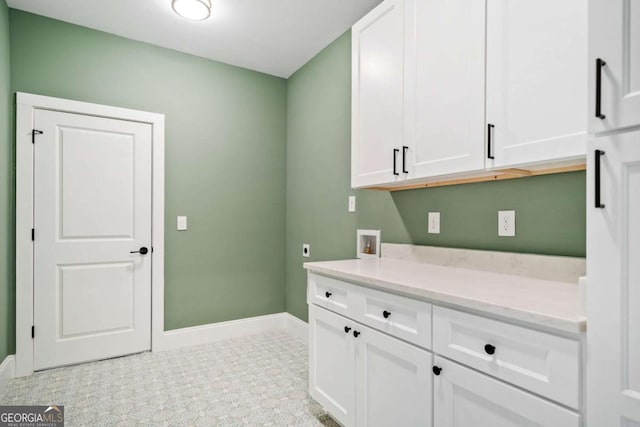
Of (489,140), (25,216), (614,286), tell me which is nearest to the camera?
(614,286)

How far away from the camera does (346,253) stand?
284cm

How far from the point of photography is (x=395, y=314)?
4.82 feet

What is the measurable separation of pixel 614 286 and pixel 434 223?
124cm

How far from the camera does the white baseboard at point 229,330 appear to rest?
3.09 metres

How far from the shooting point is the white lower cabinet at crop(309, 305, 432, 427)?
1353 millimetres

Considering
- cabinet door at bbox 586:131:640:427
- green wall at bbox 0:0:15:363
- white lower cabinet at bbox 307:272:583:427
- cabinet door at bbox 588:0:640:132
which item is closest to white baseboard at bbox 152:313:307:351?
green wall at bbox 0:0:15:363

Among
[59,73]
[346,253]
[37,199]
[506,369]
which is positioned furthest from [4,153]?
[506,369]

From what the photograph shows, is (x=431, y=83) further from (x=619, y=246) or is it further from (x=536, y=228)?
(x=619, y=246)

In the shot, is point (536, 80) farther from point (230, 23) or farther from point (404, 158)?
point (230, 23)

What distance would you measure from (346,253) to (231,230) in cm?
124

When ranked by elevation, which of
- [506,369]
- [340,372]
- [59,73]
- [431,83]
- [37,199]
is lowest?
[340,372]

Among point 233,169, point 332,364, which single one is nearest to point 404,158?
point 332,364

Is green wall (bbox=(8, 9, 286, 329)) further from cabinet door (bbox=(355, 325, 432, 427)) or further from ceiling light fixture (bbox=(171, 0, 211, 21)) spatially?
cabinet door (bbox=(355, 325, 432, 427))

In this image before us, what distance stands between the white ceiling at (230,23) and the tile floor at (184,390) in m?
2.68
